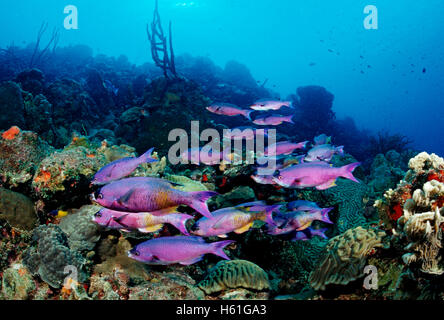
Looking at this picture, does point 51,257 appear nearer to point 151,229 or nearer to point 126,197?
point 151,229

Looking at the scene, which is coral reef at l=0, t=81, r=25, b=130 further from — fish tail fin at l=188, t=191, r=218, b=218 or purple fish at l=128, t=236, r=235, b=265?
fish tail fin at l=188, t=191, r=218, b=218

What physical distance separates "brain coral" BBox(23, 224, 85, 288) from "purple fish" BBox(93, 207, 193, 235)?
0.59m

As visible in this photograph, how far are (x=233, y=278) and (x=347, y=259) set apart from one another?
1337 mm

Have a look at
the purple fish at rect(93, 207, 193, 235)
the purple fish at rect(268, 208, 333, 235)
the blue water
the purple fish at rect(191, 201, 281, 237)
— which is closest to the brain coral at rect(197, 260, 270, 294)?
the purple fish at rect(268, 208, 333, 235)

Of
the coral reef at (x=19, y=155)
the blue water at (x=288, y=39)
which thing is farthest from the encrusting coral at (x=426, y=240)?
the blue water at (x=288, y=39)

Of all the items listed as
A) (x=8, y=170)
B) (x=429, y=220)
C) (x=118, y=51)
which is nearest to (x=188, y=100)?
(x=8, y=170)

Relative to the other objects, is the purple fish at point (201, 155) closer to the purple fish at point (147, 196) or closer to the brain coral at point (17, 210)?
the purple fish at point (147, 196)

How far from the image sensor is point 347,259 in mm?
2580

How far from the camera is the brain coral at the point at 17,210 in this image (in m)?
2.93

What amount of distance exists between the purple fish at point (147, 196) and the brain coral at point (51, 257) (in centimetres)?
99

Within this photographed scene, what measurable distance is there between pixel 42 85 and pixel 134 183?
437 inches

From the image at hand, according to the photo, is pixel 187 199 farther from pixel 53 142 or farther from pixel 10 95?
pixel 10 95

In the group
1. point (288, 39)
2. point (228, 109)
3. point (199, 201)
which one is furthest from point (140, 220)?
point (288, 39)

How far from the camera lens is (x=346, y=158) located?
8.18 m
